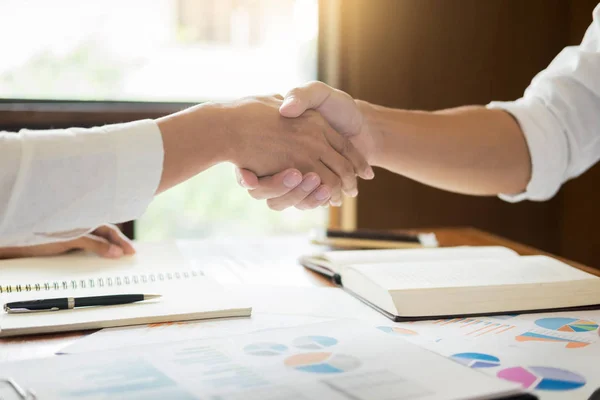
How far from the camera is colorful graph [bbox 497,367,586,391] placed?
25.1 inches

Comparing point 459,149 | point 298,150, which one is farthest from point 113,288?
point 459,149

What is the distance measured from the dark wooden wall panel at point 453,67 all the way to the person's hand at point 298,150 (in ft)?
3.51

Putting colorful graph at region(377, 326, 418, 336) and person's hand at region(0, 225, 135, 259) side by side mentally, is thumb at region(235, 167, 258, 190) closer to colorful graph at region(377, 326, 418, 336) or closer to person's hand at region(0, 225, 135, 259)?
person's hand at region(0, 225, 135, 259)

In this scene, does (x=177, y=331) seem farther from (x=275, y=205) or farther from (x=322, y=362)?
(x=275, y=205)

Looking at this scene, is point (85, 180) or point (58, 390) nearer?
point (58, 390)

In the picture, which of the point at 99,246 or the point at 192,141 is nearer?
the point at 192,141

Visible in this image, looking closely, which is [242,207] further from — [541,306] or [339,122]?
[541,306]

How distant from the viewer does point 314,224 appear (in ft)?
8.77

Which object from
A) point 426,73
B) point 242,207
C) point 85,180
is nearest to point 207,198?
point 242,207

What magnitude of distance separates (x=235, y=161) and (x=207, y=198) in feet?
5.06

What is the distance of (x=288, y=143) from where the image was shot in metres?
1.20

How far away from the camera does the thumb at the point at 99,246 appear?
1152 mm

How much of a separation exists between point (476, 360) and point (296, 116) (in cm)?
62

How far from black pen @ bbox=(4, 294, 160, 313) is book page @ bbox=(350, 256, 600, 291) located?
33 cm
